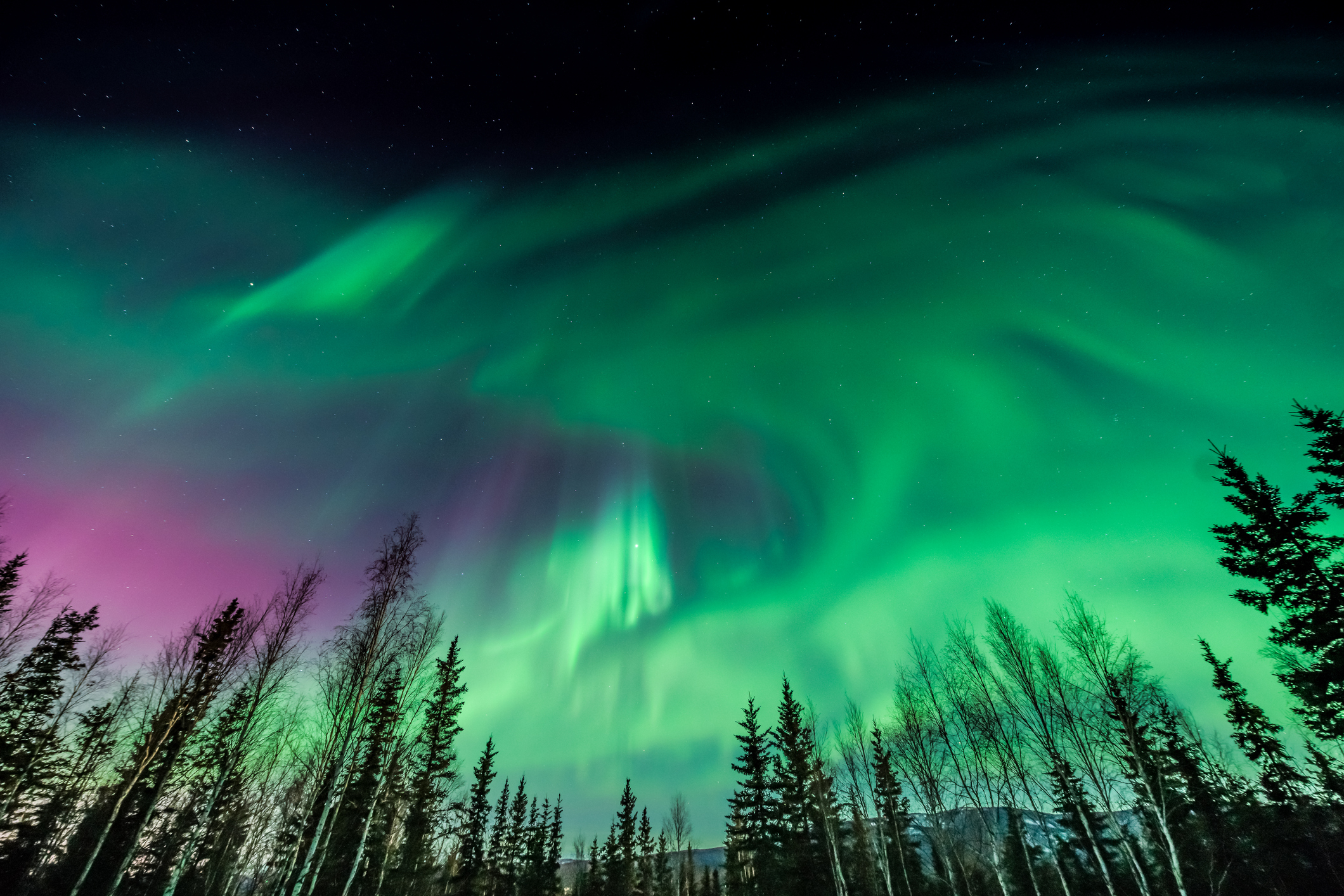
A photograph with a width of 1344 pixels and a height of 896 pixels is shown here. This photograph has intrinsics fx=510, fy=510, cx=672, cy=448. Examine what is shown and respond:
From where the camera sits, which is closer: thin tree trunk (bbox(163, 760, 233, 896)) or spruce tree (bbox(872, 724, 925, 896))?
thin tree trunk (bbox(163, 760, 233, 896))

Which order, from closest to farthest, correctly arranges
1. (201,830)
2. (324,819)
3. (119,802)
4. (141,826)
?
(324,819) < (141,826) < (119,802) < (201,830)

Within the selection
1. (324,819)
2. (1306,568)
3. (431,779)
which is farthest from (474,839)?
(1306,568)

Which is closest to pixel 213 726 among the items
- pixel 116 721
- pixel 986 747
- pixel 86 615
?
pixel 116 721

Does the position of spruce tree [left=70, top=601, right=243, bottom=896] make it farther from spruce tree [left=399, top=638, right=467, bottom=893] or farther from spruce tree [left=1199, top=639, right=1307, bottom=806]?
spruce tree [left=1199, top=639, right=1307, bottom=806]

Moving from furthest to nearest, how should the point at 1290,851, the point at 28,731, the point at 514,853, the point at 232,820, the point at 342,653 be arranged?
1. the point at 514,853
2. the point at 232,820
3. the point at 1290,851
4. the point at 28,731
5. the point at 342,653

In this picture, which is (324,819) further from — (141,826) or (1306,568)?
(1306,568)

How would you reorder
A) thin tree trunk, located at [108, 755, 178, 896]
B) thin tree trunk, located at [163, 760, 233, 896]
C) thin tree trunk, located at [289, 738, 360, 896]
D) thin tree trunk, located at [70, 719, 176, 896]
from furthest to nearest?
1. thin tree trunk, located at [70, 719, 176, 896]
2. thin tree trunk, located at [108, 755, 178, 896]
3. thin tree trunk, located at [163, 760, 233, 896]
4. thin tree trunk, located at [289, 738, 360, 896]

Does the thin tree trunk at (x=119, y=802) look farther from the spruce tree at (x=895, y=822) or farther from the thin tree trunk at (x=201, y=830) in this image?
the spruce tree at (x=895, y=822)

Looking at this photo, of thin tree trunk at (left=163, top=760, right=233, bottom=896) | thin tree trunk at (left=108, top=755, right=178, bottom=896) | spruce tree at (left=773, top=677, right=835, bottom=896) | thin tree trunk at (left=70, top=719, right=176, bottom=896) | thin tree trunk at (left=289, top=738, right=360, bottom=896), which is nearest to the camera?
thin tree trunk at (left=289, top=738, right=360, bottom=896)

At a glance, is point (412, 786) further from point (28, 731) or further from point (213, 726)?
point (28, 731)

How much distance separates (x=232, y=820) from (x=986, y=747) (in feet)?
148

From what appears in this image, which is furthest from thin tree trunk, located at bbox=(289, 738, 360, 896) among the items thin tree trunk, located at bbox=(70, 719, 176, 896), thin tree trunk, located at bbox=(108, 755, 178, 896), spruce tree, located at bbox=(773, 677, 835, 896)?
spruce tree, located at bbox=(773, 677, 835, 896)

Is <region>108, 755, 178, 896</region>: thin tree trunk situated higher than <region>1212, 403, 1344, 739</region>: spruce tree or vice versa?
<region>1212, 403, 1344, 739</region>: spruce tree

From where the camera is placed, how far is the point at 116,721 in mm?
29516
